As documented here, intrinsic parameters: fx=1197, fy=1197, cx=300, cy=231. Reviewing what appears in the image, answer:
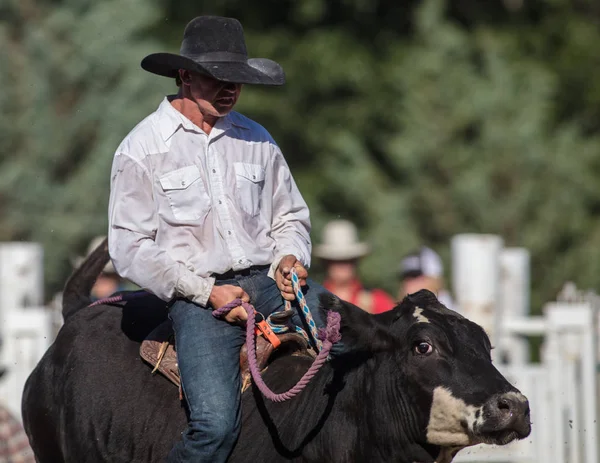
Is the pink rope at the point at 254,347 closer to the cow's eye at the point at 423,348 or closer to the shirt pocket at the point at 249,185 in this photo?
the cow's eye at the point at 423,348

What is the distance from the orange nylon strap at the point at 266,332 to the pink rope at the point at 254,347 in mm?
92

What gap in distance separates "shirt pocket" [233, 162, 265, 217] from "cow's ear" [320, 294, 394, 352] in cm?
67

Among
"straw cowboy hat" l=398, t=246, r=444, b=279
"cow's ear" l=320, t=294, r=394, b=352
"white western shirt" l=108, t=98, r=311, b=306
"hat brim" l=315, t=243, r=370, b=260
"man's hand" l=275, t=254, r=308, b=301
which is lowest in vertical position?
"cow's ear" l=320, t=294, r=394, b=352

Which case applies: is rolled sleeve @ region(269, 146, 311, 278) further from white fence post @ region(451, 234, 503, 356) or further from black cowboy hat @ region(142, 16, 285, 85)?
white fence post @ region(451, 234, 503, 356)

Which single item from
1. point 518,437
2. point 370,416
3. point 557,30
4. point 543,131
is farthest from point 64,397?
point 557,30

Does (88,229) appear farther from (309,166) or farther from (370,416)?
(370,416)

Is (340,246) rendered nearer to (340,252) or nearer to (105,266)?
(340,252)

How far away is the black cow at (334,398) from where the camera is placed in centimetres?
491

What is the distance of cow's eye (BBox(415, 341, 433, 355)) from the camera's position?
5047 mm

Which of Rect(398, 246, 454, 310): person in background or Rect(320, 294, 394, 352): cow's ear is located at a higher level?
Rect(398, 246, 454, 310): person in background

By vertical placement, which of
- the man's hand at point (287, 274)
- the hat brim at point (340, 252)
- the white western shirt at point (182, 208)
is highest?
the hat brim at point (340, 252)

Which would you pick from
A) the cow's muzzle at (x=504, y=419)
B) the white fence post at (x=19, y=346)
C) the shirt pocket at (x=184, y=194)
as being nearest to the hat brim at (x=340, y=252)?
the white fence post at (x=19, y=346)

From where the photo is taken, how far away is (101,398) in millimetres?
5734

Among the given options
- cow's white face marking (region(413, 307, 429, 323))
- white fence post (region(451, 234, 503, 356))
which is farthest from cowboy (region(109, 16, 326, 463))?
white fence post (region(451, 234, 503, 356))
